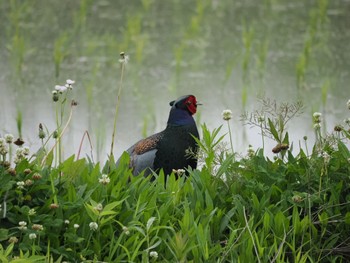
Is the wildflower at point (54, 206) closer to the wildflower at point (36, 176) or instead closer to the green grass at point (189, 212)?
the green grass at point (189, 212)

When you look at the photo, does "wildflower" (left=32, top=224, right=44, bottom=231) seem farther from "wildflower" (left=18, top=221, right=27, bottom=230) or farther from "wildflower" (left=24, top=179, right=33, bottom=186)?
"wildflower" (left=24, top=179, right=33, bottom=186)

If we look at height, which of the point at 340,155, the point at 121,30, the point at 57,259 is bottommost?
the point at 57,259

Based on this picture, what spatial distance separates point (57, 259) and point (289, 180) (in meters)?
0.86

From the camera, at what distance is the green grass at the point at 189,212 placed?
3281 millimetres

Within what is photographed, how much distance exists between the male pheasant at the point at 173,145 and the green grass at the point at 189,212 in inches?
22.2

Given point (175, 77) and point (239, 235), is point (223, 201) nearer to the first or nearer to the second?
point (239, 235)

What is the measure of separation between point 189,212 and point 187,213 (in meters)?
0.06

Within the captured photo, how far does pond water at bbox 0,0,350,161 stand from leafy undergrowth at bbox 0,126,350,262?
2.16 metres

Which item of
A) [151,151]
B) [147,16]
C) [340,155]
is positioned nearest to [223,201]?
[340,155]

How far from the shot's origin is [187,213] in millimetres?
3324

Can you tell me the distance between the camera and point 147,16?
9.38 meters

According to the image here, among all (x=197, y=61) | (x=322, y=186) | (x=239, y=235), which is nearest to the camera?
(x=239, y=235)

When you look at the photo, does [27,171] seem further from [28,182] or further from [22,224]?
[22,224]

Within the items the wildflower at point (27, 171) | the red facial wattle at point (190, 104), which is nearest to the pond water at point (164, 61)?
the red facial wattle at point (190, 104)
